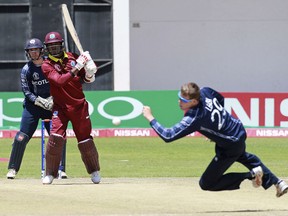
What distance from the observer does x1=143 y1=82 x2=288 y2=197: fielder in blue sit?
9922 millimetres

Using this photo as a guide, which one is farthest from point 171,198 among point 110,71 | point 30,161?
point 110,71

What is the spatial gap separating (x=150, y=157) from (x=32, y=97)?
5.66 meters

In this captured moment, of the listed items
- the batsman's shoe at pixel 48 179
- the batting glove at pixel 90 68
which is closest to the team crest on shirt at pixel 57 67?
the batting glove at pixel 90 68

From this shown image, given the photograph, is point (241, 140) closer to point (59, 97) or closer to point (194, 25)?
point (59, 97)

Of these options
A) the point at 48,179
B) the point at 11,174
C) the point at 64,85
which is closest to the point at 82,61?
the point at 64,85

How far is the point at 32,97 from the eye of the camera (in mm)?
13805

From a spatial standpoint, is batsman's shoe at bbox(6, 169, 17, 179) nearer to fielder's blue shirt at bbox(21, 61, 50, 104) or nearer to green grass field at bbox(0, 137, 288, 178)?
green grass field at bbox(0, 137, 288, 178)

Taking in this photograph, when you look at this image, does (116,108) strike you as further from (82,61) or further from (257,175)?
(257,175)

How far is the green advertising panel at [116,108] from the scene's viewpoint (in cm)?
2459

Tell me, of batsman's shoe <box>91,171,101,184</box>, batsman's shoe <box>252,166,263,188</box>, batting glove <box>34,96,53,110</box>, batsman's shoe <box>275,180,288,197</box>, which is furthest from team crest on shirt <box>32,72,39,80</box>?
batsman's shoe <box>275,180,288,197</box>

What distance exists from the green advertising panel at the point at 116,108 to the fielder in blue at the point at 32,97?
34.1ft

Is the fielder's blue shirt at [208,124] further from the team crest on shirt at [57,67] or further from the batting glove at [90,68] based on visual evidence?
the team crest on shirt at [57,67]

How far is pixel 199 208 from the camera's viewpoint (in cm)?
1033

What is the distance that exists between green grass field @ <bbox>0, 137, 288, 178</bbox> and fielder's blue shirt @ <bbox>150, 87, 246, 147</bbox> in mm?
4853
